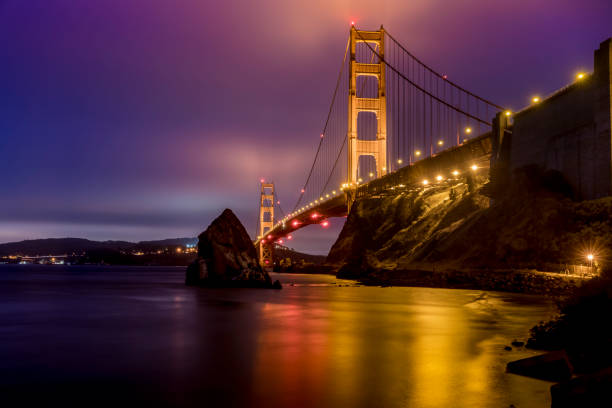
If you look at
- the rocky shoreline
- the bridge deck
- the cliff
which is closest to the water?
the rocky shoreline

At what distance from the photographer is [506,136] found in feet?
121

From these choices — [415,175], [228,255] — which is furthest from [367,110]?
[228,255]

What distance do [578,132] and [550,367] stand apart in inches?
1014

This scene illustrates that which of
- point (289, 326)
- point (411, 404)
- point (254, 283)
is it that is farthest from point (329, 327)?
point (254, 283)

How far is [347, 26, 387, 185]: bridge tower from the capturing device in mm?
59031

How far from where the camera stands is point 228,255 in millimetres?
27719

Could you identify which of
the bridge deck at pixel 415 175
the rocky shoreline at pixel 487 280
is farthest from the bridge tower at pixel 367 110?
the rocky shoreline at pixel 487 280

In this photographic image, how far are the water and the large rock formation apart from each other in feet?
39.6

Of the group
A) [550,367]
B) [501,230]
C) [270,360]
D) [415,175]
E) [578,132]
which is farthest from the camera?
[415,175]

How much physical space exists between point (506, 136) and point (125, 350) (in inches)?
1331

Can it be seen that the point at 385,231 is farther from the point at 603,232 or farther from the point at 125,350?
the point at 125,350

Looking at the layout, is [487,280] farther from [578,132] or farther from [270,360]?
[270,360]

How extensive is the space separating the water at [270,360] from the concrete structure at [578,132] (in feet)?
46.6

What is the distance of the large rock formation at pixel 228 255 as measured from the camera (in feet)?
89.2
